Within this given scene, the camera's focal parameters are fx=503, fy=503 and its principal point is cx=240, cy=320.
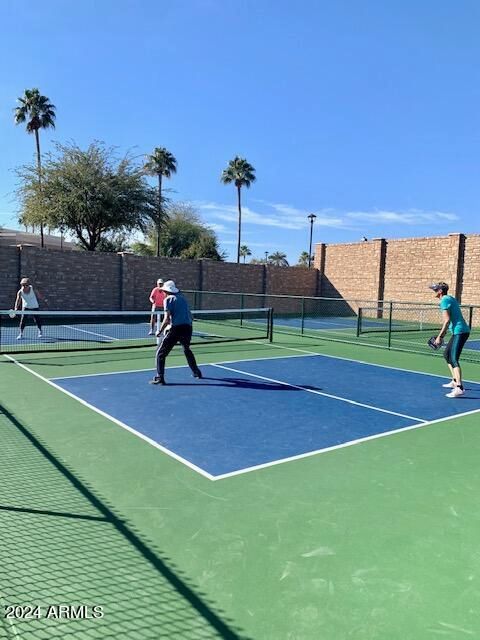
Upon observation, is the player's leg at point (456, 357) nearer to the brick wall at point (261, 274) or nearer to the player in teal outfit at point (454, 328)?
the player in teal outfit at point (454, 328)

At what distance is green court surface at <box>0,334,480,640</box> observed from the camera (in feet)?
9.21

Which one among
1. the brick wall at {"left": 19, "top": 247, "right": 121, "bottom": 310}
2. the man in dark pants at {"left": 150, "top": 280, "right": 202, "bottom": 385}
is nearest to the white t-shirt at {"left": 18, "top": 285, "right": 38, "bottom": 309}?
the man in dark pants at {"left": 150, "top": 280, "right": 202, "bottom": 385}

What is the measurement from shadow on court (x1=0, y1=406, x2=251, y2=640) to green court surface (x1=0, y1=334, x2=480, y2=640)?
1 cm

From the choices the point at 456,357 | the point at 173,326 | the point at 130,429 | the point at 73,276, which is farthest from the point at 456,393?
→ the point at 73,276

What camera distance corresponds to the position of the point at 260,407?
24.6ft

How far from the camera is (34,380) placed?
912cm

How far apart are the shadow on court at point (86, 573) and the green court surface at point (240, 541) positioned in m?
0.01

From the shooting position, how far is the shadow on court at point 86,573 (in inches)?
108

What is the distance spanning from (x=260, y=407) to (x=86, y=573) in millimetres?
4486

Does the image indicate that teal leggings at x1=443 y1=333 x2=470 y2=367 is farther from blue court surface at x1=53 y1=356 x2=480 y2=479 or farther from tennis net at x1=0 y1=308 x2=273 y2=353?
tennis net at x1=0 y1=308 x2=273 y2=353

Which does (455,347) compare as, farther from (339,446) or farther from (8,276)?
(8,276)

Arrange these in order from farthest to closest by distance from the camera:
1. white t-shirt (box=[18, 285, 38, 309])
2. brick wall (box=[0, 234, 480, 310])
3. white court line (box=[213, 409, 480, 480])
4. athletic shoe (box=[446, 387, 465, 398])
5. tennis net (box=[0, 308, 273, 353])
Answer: brick wall (box=[0, 234, 480, 310]), white t-shirt (box=[18, 285, 38, 309]), tennis net (box=[0, 308, 273, 353]), athletic shoe (box=[446, 387, 465, 398]), white court line (box=[213, 409, 480, 480])

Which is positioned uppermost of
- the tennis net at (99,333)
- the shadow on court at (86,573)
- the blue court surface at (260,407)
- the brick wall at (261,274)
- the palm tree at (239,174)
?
the palm tree at (239,174)

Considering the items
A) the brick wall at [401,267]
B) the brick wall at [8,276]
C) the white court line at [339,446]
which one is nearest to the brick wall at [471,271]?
the brick wall at [401,267]
